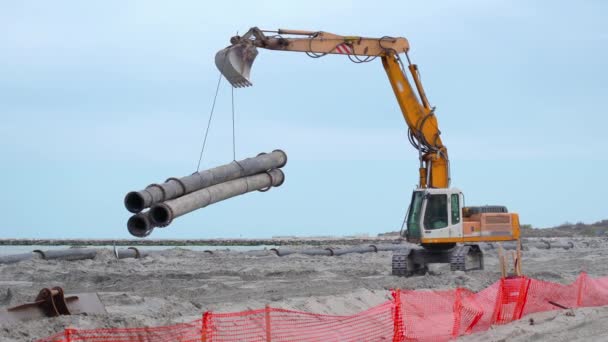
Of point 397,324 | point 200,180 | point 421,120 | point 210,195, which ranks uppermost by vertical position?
point 421,120

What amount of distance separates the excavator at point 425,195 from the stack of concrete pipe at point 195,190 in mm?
3466

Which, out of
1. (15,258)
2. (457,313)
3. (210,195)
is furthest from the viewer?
(15,258)

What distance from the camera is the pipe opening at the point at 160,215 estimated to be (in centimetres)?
1541

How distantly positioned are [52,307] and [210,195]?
583 cm

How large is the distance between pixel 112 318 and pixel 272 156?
25.6 feet

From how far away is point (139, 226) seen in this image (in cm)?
1568

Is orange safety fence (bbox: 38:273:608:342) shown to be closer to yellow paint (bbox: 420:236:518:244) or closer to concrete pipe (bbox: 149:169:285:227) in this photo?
concrete pipe (bbox: 149:169:285:227)

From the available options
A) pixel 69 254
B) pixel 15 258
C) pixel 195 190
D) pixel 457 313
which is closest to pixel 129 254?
pixel 69 254

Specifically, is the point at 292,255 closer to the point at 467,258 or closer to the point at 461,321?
the point at 467,258

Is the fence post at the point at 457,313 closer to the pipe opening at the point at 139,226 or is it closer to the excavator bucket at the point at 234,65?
the pipe opening at the point at 139,226

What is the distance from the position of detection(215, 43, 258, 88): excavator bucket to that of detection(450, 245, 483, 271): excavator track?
23.2 ft

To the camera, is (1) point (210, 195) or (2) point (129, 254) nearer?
(1) point (210, 195)

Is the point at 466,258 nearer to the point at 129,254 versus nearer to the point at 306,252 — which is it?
the point at 306,252

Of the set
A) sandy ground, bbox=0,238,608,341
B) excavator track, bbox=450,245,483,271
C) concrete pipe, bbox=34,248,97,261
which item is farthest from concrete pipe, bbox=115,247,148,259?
excavator track, bbox=450,245,483,271
